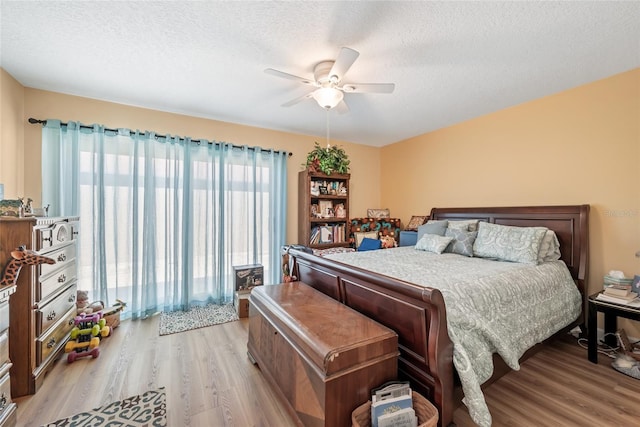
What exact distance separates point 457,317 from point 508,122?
9.09ft

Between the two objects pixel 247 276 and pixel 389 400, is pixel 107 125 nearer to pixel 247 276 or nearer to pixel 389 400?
pixel 247 276

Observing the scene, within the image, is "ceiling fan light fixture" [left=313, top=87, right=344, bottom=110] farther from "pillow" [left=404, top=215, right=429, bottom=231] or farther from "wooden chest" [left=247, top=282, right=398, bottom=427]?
"pillow" [left=404, top=215, right=429, bottom=231]

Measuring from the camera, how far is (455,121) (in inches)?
140

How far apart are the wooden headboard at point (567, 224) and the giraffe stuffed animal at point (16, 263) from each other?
418 centimetres

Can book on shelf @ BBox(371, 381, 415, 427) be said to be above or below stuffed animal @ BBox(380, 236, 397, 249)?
below

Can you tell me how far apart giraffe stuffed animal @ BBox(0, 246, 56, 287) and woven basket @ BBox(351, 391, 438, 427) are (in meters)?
2.13

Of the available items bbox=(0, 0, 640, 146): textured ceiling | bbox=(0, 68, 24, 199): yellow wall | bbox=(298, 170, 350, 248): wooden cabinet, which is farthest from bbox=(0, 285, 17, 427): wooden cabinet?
bbox=(298, 170, 350, 248): wooden cabinet

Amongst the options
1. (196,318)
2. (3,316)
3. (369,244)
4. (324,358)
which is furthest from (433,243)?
(3,316)

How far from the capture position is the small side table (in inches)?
77.6

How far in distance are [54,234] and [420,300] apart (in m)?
2.74

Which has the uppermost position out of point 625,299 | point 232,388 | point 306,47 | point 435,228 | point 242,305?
point 306,47

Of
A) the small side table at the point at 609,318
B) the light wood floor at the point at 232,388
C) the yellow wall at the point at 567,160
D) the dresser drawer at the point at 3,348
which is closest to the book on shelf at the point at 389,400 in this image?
the light wood floor at the point at 232,388

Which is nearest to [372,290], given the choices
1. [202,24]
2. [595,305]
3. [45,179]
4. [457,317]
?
[457,317]

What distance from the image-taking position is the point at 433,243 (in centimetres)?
300
